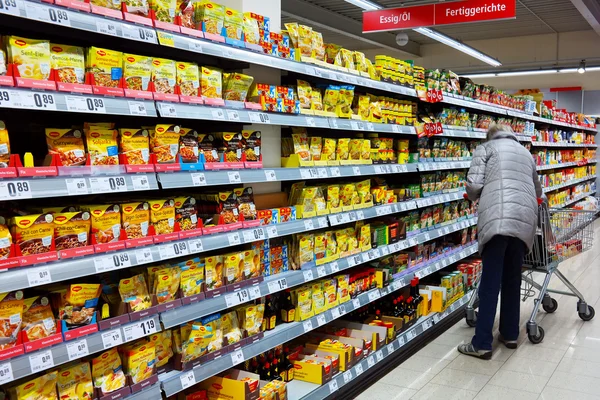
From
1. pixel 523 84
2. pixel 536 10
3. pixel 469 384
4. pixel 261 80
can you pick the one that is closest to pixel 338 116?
pixel 261 80

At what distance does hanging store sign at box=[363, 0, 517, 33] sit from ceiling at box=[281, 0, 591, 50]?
97.9 inches

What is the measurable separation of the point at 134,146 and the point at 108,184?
264mm

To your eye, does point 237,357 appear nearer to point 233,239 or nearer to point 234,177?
point 233,239

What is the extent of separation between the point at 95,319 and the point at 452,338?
362 centimetres

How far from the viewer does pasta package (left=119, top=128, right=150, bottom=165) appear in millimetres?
2324

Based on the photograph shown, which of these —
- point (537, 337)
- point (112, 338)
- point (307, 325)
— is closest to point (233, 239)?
point (112, 338)

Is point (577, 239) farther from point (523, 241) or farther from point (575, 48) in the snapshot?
point (575, 48)

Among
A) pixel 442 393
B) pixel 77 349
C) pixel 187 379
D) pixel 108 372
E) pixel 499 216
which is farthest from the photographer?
pixel 499 216

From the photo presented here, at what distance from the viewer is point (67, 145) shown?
2.12m

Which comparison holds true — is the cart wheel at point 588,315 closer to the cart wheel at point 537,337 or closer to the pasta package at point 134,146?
the cart wheel at point 537,337

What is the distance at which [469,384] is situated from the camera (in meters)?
3.93

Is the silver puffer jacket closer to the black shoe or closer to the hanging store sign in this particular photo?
the black shoe

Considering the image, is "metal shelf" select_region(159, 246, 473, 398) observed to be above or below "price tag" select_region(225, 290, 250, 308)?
below

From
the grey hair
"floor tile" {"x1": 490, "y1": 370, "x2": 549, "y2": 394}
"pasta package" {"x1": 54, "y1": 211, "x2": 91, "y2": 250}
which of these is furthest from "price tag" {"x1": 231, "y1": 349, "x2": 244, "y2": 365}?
the grey hair
